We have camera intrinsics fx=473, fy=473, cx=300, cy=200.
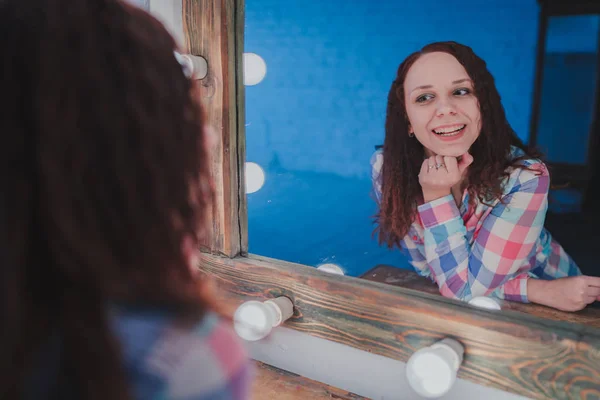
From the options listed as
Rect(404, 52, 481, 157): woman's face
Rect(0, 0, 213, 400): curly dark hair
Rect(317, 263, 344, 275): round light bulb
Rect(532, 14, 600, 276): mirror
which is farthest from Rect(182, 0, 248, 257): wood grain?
Rect(532, 14, 600, 276): mirror

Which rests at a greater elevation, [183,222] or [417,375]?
[183,222]

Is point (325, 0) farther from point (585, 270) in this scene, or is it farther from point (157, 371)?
point (585, 270)

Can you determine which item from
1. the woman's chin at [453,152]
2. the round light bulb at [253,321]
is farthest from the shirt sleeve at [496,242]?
the round light bulb at [253,321]

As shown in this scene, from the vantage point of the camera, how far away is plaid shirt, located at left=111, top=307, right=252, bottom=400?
0.38 metres

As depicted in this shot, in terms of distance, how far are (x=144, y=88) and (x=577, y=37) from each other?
170 inches

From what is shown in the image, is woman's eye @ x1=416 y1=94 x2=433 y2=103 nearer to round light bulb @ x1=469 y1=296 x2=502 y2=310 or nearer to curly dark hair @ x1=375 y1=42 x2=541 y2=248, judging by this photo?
curly dark hair @ x1=375 y1=42 x2=541 y2=248

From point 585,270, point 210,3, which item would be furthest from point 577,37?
point 210,3

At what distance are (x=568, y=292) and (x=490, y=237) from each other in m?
0.21

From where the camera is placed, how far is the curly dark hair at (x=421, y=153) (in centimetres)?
121

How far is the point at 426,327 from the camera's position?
0.91 metres

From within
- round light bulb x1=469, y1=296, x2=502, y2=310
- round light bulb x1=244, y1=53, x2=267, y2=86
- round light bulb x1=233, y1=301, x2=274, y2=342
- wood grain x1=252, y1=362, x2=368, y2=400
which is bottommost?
wood grain x1=252, y1=362, x2=368, y2=400

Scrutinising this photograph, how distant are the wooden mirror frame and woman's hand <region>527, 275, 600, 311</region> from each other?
26 mm

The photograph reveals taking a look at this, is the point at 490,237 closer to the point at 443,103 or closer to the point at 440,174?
the point at 440,174

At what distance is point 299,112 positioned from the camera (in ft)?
5.08
